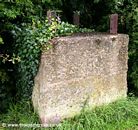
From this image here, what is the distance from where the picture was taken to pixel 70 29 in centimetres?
580

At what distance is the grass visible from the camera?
5371mm

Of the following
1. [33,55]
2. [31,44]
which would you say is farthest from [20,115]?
[31,44]

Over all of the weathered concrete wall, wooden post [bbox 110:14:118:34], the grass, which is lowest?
the grass

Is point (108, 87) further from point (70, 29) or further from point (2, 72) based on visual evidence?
point (2, 72)

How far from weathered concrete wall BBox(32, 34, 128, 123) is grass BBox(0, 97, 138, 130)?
126 millimetres

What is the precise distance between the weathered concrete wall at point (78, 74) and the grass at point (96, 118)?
13 centimetres

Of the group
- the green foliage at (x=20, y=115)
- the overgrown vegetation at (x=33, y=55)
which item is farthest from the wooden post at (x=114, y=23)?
the green foliage at (x=20, y=115)

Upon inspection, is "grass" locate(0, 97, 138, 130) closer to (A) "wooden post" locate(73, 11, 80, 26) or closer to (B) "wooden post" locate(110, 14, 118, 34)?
(B) "wooden post" locate(110, 14, 118, 34)

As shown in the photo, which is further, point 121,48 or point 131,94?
point 131,94

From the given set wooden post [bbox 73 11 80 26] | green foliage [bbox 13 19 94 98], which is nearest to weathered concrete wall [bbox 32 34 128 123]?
green foliage [bbox 13 19 94 98]

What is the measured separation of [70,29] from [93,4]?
169 centimetres

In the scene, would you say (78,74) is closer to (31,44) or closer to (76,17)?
(31,44)

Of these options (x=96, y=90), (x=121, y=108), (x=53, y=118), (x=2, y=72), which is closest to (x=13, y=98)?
(x=2, y=72)

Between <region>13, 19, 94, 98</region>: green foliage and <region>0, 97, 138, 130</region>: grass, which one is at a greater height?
<region>13, 19, 94, 98</region>: green foliage
